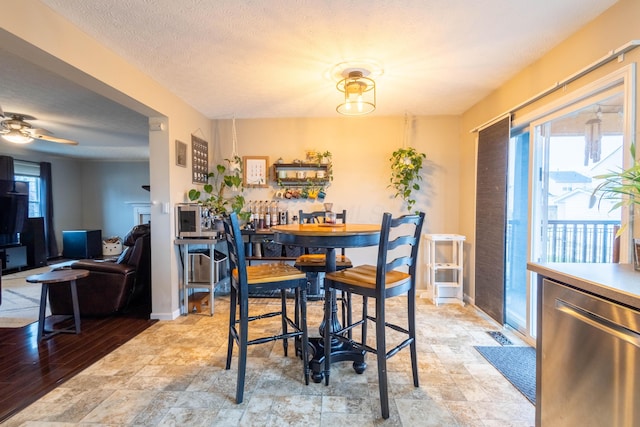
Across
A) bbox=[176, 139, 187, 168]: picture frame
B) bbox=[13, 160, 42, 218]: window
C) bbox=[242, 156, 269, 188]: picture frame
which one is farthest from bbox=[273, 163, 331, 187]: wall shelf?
bbox=[13, 160, 42, 218]: window

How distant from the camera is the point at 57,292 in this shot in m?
3.06

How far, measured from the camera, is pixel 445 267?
3543mm

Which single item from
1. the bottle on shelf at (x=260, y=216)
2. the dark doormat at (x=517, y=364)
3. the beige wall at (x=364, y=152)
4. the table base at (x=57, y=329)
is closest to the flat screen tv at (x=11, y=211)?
the table base at (x=57, y=329)

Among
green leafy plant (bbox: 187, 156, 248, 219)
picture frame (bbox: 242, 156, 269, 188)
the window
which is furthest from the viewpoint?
the window

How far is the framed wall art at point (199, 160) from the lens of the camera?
362 cm

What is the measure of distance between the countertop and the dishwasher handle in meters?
0.08

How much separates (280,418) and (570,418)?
1.33 m

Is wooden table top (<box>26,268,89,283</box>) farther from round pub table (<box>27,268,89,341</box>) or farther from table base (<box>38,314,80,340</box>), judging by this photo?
table base (<box>38,314,80,340</box>)

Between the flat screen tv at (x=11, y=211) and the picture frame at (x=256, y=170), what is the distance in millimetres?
4454

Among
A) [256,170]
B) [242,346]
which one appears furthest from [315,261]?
[256,170]

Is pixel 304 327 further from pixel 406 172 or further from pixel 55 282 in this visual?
pixel 406 172

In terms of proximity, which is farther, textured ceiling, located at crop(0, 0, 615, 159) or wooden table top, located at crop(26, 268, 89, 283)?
wooden table top, located at crop(26, 268, 89, 283)

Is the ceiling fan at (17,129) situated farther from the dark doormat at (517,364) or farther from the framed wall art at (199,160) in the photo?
the dark doormat at (517,364)

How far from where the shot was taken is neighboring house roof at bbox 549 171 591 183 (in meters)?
2.21
